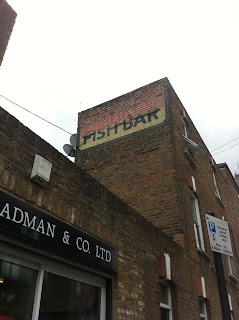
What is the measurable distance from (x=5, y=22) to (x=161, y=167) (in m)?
6.02

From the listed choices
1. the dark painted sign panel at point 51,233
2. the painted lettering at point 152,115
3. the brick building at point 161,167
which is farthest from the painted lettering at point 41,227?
the painted lettering at point 152,115

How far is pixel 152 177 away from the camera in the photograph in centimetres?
991

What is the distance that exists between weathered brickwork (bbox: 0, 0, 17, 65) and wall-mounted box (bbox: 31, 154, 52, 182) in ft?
10.1

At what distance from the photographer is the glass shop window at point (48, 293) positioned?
3.55 meters

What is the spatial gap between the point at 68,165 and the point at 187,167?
7.01m

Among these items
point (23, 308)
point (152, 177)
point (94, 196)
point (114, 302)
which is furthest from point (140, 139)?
point (23, 308)

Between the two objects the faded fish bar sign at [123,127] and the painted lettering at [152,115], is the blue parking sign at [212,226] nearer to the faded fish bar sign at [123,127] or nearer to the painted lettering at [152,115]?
the faded fish bar sign at [123,127]

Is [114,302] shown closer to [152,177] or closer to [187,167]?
[152,177]

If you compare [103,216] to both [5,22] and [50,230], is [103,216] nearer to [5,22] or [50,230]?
A: [50,230]

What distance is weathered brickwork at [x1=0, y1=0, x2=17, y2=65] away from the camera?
20.2 ft

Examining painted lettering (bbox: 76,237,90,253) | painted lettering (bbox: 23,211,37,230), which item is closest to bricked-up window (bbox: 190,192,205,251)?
painted lettering (bbox: 76,237,90,253)

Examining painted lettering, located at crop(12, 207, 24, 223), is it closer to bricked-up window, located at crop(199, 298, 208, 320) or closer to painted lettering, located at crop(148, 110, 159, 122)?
bricked-up window, located at crop(199, 298, 208, 320)

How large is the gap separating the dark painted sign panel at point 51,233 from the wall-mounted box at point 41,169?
42 cm

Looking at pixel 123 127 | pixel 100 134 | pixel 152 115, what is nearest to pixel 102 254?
pixel 152 115
